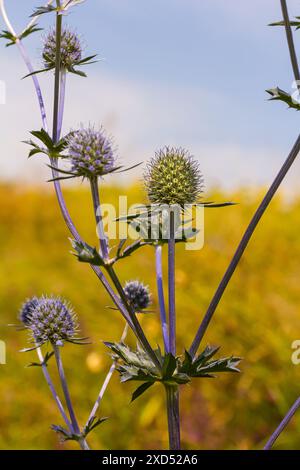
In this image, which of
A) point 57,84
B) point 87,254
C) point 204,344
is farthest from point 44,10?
point 204,344

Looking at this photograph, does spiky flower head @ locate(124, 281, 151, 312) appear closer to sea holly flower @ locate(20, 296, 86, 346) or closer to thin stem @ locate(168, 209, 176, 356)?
sea holly flower @ locate(20, 296, 86, 346)

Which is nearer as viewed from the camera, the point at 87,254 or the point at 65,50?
the point at 87,254

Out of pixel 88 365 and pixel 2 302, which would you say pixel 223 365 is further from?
pixel 2 302

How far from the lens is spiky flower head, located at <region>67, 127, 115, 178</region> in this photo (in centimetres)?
142

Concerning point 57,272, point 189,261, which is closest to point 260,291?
point 189,261

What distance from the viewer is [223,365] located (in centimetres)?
139

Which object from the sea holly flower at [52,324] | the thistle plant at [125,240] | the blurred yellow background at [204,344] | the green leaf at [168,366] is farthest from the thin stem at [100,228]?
the blurred yellow background at [204,344]

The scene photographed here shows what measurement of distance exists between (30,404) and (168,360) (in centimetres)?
327

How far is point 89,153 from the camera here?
4.80 ft

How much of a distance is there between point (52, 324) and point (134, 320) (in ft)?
1.45

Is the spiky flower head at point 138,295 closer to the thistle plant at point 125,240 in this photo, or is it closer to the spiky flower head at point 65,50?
the thistle plant at point 125,240

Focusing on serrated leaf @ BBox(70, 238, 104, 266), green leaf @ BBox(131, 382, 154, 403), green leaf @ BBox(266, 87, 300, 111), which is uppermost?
green leaf @ BBox(266, 87, 300, 111)

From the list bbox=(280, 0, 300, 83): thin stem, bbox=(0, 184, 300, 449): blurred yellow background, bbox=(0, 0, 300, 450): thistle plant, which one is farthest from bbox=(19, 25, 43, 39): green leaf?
bbox=(0, 184, 300, 449): blurred yellow background

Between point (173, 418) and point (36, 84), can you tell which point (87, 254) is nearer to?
point (173, 418)
